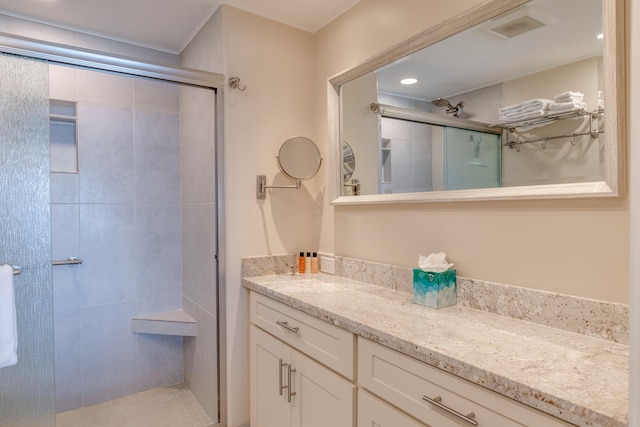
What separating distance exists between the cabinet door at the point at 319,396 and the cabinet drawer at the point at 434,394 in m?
0.12

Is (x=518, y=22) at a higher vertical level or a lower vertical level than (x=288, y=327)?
higher

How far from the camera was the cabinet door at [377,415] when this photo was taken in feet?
3.55

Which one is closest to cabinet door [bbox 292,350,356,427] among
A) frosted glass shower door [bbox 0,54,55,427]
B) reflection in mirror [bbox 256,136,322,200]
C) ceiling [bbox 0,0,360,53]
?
reflection in mirror [bbox 256,136,322,200]

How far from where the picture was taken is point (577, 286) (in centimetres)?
114

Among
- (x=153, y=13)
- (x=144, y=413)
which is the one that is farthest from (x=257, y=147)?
(x=144, y=413)

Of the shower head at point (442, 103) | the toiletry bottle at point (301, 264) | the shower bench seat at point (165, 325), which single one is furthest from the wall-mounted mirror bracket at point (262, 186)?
the shower bench seat at point (165, 325)

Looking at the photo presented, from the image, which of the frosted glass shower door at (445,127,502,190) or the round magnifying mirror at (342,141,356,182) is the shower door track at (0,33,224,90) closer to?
the round magnifying mirror at (342,141,356,182)

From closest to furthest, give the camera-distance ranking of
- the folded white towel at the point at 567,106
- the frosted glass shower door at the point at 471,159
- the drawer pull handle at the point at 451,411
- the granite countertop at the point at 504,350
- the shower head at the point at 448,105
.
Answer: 1. the granite countertop at the point at 504,350
2. the drawer pull handle at the point at 451,411
3. the folded white towel at the point at 567,106
4. the frosted glass shower door at the point at 471,159
5. the shower head at the point at 448,105

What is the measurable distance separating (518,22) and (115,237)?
2.45m

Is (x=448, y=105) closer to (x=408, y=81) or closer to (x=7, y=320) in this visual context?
(x=408, y=81)

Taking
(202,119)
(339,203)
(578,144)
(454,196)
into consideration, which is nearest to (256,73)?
(202,119)

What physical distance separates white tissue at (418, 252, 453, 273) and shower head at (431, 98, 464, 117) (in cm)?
57

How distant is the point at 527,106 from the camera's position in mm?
1275

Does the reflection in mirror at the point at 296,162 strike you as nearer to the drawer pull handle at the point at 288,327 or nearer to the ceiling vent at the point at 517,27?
the drawer pull handle at the point at 288,327
